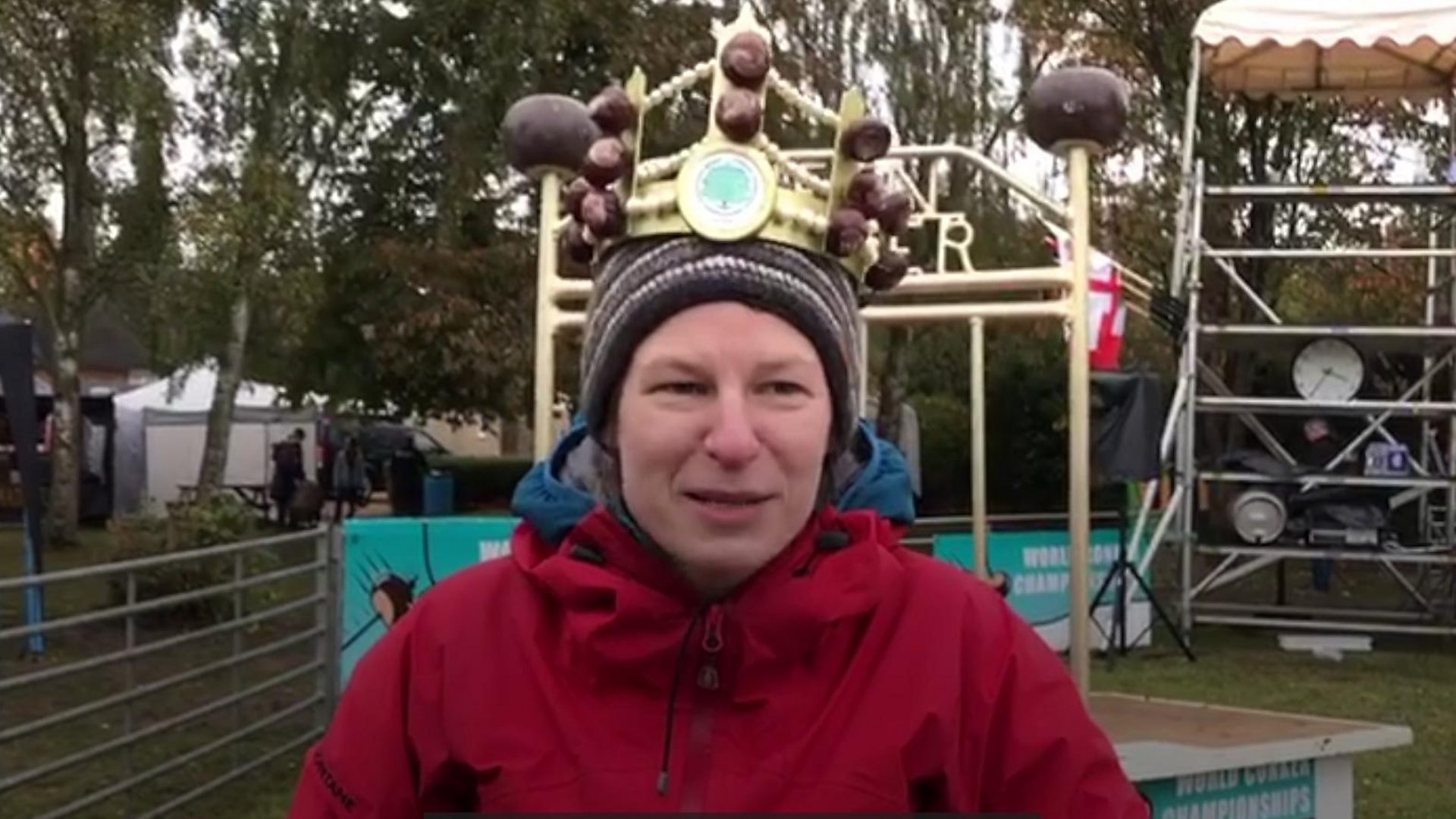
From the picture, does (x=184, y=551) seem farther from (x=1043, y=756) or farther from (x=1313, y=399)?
(x=1043, y=756)

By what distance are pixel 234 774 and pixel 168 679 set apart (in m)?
0.58

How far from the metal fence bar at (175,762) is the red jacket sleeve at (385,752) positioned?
542cm

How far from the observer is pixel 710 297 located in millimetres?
2070

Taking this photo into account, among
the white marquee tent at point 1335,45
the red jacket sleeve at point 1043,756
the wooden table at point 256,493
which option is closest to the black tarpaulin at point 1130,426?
the white marquee tent at point 1335,45

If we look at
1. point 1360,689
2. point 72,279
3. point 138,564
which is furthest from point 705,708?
point 72,279

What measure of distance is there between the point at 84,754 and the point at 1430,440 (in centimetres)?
1037

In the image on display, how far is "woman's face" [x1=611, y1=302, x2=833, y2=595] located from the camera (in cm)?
203

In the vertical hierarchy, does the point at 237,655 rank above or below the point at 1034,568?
below

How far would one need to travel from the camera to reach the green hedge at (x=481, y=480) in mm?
27938

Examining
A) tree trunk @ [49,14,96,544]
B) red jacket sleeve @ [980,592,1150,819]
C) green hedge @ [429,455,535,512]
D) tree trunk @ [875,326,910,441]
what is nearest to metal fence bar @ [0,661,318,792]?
red jacket sleeve @ [980,592,1150,819]

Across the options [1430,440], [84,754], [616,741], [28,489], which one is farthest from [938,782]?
[1430,440]

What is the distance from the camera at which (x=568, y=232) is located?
252 centimetres

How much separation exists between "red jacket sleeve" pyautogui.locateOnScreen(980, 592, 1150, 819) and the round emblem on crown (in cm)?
52

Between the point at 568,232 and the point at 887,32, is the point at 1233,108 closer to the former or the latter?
the point at 887,32
